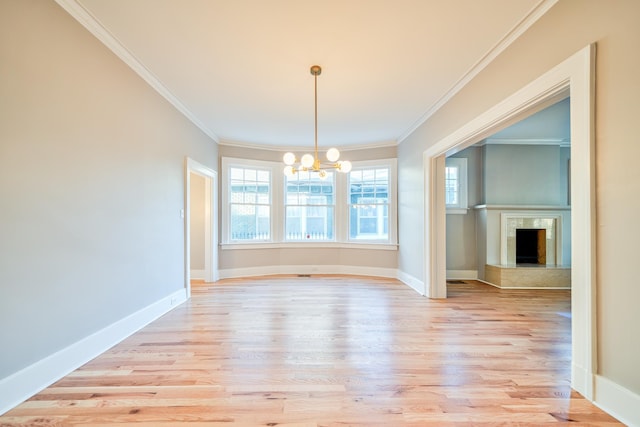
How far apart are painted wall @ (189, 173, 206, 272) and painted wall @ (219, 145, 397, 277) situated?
1.46ft

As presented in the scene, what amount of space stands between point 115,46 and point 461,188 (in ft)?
19.1

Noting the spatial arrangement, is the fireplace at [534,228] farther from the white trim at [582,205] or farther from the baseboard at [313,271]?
Answer: the white trim at [582,205]

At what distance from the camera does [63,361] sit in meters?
2.12

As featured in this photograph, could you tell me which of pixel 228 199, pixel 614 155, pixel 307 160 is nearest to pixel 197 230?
pixel 228 199

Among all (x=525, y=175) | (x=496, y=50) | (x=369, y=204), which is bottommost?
(x=369, y=204)

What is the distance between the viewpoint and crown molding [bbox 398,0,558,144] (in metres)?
2.14

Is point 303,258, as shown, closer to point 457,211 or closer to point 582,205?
point 457,211

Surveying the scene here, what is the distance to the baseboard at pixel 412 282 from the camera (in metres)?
4.54

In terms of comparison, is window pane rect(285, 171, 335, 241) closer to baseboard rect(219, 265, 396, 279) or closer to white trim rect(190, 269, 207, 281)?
baseboard rect(219, 265, 396, 279)

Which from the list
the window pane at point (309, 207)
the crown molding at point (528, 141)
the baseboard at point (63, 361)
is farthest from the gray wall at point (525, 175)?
the baseboard at point (63, 361)

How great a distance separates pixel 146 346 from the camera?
2.66m

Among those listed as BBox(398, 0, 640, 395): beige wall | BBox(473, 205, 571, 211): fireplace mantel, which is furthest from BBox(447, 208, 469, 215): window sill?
BBox(398, 0, 640, 395): beige wall

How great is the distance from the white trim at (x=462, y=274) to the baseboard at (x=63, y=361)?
5269 mm

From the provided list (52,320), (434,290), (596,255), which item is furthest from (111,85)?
(434,290)
